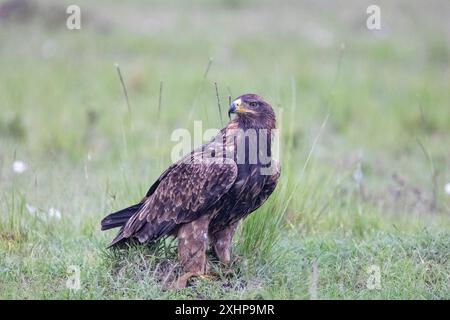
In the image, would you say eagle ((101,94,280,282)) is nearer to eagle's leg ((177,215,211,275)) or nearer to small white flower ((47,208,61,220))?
eagle's leg ((177,215,211,275))

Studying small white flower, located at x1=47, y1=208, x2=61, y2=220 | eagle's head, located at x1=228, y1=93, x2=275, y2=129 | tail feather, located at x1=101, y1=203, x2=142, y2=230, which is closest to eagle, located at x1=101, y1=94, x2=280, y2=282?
eagle's head, located at x1=228, y1=93, x2=275, y2=129

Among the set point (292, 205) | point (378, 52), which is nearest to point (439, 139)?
point (378, 52)

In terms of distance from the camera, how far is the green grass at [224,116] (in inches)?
226

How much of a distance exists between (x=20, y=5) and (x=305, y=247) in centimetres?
980

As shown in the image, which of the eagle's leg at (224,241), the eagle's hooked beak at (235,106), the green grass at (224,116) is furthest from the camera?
the green grass at (224,116)

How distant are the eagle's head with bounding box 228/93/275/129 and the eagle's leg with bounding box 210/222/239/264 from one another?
682 mm

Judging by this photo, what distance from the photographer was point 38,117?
1065 cm

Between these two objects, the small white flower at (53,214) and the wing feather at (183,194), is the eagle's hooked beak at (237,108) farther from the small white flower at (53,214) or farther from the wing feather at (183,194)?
the small white flower at (53,214)

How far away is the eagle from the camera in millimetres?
5324

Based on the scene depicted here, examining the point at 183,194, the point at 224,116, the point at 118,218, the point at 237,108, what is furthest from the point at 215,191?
the point at 224,116

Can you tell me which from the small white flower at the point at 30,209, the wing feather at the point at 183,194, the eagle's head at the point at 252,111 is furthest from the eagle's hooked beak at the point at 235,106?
the small white flower at the point at 30,209

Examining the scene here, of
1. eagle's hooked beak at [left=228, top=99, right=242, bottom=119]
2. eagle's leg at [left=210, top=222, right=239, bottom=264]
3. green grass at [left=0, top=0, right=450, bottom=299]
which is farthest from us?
green grass at [left=0, top=0, right=450, bottom=299]

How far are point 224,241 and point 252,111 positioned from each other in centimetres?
89

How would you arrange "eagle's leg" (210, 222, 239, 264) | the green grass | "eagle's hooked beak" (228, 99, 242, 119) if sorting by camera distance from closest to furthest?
"eagle's hooked beak" (228, 99, 242, 119)
"eagle's leg" (210, 222, 239, 264)
the green grass
